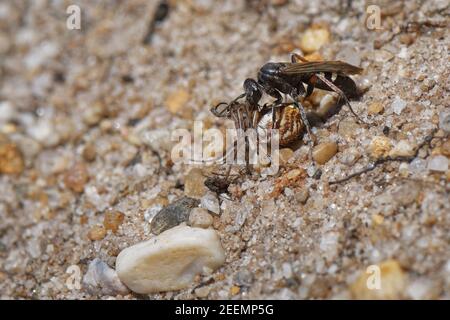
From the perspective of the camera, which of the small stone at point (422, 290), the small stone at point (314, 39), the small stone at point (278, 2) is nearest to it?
the small stone at point (422, 290)

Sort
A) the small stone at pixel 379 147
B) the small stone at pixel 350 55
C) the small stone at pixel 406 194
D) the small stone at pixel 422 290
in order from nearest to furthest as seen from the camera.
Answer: the small stone at pixel 422 290 → the small stone at pixel 406 194 → the small stone at pixel 379 147 → the small stone at pixel 350 55

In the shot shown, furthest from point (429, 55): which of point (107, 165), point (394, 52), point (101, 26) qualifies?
point (101, 26)

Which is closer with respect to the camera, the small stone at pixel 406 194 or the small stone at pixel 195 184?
the small stone at pixel 406 194

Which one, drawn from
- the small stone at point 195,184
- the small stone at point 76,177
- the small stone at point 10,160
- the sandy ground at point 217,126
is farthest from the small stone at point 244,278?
the small stone at point 10,160

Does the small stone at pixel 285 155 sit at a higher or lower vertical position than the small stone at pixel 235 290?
higher

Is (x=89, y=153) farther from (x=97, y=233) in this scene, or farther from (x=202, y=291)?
(x=202, y=291)

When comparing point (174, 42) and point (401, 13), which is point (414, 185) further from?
point (174, 42)

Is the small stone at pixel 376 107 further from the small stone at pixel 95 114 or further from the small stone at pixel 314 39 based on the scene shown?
the small stone at pixel 95 114

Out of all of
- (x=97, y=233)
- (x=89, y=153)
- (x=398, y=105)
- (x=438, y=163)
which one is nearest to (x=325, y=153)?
(x=398, y=105)
